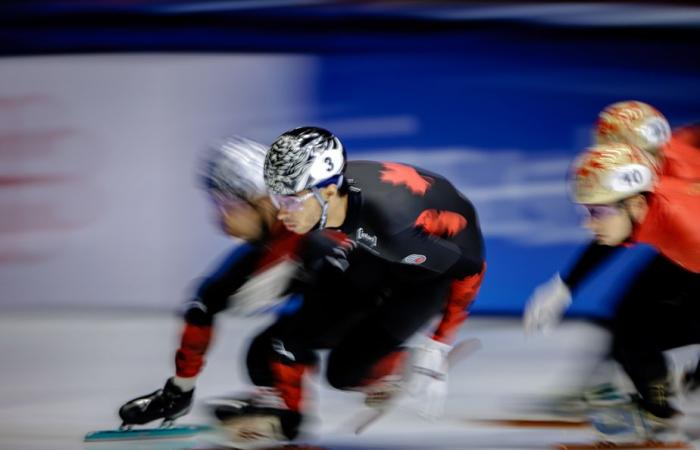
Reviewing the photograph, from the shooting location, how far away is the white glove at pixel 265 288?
302 centimetres

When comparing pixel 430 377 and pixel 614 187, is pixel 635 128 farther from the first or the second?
pixel 430 377

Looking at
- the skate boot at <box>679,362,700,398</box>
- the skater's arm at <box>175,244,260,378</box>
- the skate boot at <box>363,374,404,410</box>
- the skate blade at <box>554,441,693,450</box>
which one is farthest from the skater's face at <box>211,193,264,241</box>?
the skate boot at <box>679,362,700,398</box>

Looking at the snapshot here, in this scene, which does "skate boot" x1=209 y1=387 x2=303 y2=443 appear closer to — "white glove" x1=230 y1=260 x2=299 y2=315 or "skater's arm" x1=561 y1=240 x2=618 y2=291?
"white glove" x1=230 y1=260 x2=299 y2=315

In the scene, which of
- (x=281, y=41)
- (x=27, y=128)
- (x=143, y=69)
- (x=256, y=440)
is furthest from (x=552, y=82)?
(x=27, y=128)

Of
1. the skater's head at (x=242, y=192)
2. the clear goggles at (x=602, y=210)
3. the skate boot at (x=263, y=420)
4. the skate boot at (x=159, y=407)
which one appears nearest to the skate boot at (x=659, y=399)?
the clear goggles at (x=602, y=210)

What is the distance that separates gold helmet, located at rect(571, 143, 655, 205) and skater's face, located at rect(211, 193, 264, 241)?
106 cm

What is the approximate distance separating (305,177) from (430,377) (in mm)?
801

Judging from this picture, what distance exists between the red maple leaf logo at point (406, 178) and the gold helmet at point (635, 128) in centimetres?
73

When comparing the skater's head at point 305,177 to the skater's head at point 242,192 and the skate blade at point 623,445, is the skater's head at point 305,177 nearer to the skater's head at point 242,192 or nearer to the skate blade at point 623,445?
the skater's head at point 242,192

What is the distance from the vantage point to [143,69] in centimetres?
362

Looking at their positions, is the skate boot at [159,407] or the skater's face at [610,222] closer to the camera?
the skater's face at [610,222]

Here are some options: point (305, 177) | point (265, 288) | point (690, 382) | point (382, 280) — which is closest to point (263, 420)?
point (265, 288)

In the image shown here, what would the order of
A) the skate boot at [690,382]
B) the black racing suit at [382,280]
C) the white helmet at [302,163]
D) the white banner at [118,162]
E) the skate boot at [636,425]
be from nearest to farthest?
the white helmet at [302,163] → the black racing suit at [382,280] → the skate boot at [636,425] → the skate boot at [690,382] → the white banner at [118,162]

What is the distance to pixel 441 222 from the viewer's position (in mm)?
2730
